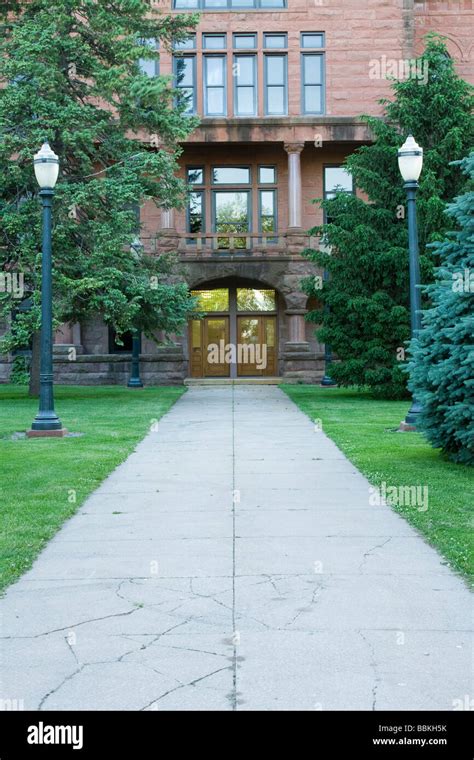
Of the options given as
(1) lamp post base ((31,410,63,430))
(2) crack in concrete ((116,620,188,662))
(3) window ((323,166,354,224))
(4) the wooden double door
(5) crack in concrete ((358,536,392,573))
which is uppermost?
(3) window ((323,166,354,224))

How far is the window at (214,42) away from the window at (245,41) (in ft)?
1.63

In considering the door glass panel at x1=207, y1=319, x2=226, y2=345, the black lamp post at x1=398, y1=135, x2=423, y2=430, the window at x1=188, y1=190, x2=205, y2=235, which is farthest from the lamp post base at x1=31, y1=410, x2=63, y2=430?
the window at x1=188, y1=190, x2=205, y2=235

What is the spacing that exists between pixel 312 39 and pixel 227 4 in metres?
3.73

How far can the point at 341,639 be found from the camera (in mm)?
4867

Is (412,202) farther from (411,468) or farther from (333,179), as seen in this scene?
(333,179)

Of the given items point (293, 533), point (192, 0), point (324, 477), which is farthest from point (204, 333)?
point (293, 533)

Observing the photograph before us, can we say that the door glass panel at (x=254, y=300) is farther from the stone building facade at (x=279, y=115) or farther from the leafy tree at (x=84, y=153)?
the leafy tree at (x=84, y=153)

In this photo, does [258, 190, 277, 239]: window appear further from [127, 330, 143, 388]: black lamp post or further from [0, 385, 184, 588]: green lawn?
[0, 385, 184, 588]: green lawn

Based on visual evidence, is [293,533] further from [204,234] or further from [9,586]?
[204,234]

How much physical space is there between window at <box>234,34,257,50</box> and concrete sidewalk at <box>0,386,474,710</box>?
2933 cm

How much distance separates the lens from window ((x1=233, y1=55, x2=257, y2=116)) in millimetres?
35594

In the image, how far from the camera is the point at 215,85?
35.6 metres

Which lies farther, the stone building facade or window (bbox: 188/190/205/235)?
window (bbox: 188/190/205/235)

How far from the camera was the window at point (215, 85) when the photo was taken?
116 ft
